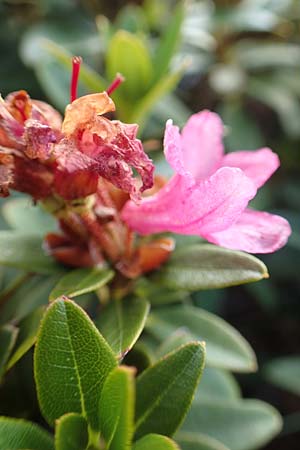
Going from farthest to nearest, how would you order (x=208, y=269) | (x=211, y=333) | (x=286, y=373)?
(x=286, y=373) < (x=211, y=333) < (x=208, y=269)

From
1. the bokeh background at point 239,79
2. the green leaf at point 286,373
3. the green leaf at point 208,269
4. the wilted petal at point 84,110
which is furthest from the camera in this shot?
the bokeh background at point 239,79

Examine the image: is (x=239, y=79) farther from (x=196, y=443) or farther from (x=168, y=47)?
(x=196, y=443)

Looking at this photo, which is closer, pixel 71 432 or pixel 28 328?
pixel 71 432

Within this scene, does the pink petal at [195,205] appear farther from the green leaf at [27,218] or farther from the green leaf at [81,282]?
the green leaf at [27,218]

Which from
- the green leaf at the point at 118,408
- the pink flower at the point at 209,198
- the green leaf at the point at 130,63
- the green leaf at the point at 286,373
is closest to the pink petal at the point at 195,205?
the pink flower at the point at 209,198

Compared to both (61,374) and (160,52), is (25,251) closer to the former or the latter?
(61,374)

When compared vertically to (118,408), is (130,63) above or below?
above

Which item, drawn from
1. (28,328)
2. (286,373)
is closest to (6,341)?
(28,328)

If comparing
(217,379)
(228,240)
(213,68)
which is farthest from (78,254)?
(213,68)
